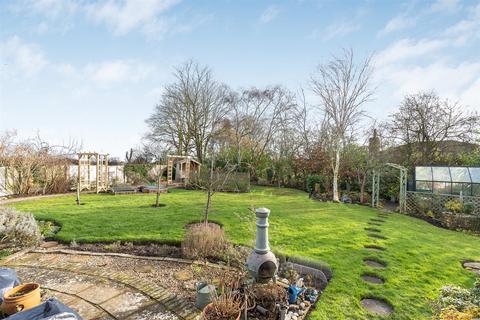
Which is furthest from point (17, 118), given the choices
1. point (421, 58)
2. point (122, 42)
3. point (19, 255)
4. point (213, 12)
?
point (421, 58)

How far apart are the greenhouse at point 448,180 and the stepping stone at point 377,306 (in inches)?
439

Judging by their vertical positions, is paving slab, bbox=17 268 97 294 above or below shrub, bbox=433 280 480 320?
above

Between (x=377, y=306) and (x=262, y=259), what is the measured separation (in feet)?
6.40

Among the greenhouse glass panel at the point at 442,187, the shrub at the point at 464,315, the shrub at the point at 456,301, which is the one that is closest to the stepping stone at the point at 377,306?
the shrub at the point at 456,301

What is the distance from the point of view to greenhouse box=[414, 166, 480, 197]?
11.8m

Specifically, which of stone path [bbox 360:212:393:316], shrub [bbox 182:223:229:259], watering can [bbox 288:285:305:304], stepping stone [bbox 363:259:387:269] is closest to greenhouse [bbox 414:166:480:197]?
stone path [bbox 360:212:393:316]

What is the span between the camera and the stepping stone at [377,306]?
368cm

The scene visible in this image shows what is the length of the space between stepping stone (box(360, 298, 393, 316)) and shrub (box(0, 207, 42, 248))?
268 inches

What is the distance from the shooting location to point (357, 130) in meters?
17.4

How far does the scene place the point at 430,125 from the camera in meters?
16.9

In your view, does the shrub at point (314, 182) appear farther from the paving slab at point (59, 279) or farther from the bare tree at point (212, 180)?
the paving slab at point (59, 279)

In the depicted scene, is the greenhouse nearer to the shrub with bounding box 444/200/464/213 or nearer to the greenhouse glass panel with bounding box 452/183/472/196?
the greenhouse glass panel with bounding box 452/183/472/196

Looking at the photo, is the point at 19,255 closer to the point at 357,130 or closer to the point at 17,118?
the point at 17,118

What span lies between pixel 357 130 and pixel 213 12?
45.0ft
